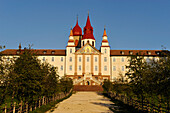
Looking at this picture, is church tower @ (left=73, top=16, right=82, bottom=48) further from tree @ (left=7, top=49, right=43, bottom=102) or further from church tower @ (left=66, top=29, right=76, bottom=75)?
tree @ (left=7, top=49, right=43, bottom=102)

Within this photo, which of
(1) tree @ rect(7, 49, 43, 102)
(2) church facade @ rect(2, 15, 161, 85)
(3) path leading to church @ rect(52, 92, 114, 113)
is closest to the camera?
(1) tree @ rect(7, 49, 43, 102)

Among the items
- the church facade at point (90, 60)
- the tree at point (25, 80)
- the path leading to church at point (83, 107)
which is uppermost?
the church facade at point (90, 60)

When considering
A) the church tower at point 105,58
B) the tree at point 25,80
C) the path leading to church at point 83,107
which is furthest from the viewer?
the church tower at point 105,58

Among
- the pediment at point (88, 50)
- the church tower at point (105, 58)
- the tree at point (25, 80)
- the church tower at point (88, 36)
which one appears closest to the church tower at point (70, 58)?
the pediment at point (88, 50)

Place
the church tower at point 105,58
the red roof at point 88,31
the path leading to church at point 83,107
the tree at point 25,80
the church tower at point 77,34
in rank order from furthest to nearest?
the church tower at point 77,34 < the red roof at point 88,31 < the church tower at point 105,58 < the path leading to church at point 83,107 < the tree at point 25,80

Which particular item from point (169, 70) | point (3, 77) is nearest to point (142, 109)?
point (169, 70)

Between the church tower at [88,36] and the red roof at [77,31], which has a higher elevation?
the red roof at [77,31]

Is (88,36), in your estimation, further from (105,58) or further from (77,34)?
(105,58)

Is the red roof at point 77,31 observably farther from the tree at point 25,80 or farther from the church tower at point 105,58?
the tree at point 25,80

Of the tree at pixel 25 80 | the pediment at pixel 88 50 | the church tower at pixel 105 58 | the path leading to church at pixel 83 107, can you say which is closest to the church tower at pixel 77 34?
the pediment at pixel 88 50

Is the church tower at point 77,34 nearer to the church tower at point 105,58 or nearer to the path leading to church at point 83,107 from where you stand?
the church tower at point 105,58

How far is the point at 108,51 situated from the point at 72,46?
1209cm

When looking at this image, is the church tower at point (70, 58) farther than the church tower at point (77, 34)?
No

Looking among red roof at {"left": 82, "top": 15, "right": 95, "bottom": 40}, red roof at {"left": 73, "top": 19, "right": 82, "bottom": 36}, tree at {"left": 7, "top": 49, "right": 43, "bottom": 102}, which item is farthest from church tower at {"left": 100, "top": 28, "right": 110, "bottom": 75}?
tree at {"left": 7, "top": 49, "right": 43, "bottom": 102}
